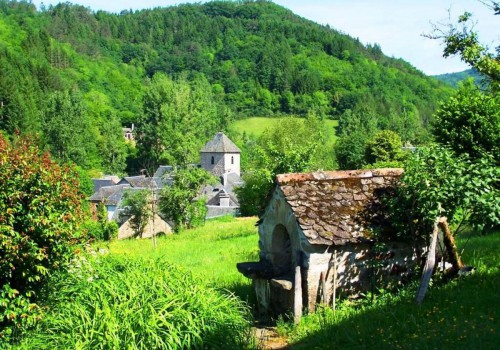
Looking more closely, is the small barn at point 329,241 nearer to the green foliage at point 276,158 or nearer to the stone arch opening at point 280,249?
the stone arch opening at point 280,249

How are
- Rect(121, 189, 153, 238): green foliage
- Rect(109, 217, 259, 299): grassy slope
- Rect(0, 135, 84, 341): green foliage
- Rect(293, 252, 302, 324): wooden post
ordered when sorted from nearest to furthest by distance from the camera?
Rect(0, 135, 84, 341): green foliage < Rect(293, 252, 302, 324): wooden post < Rect(109, 217, 259, 299): grassy slope < Rect(121, 189, 153, 238): green foliage

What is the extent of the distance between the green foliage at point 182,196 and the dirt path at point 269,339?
87.8 feet

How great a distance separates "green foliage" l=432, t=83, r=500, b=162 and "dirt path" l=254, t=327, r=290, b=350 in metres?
11.2

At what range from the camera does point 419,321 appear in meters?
7.50

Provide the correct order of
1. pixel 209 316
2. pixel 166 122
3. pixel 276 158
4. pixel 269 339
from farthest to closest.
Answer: pixel 166 122
pixel 276 158
pixel 269 339
pixel 209 316

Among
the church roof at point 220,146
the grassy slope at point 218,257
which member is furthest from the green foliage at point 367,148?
the church roof at point 220,146

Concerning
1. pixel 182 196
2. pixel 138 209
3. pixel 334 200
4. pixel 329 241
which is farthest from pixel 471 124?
pixel 138 209

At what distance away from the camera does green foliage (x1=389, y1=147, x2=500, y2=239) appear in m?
9.14

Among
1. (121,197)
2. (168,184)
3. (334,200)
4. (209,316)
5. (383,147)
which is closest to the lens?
(209,316)

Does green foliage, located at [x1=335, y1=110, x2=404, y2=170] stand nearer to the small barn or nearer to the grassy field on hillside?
the grassy field on hillside

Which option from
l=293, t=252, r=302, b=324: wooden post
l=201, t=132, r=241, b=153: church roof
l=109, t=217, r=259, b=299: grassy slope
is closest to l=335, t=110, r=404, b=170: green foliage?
l=109, t=217, r=259, b=299: grassy slope

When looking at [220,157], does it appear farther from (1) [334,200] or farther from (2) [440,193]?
(2) [440,193]

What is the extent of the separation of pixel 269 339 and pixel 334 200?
3040 mm

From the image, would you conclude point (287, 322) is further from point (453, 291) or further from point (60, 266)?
point (60, 266)
